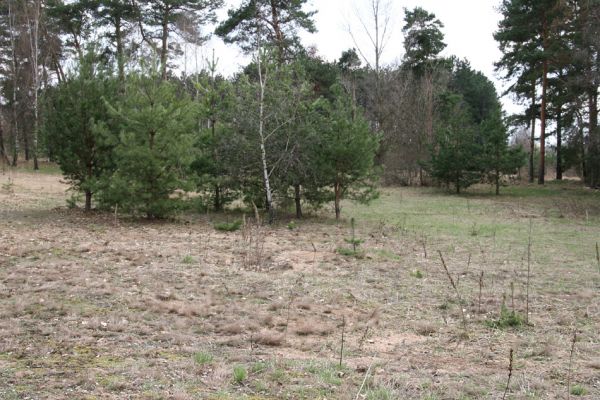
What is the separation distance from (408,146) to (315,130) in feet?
60.9

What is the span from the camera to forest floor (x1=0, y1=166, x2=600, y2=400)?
3969mm

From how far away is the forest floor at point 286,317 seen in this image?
13.0 ft

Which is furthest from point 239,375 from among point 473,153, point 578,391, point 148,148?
point 473,153

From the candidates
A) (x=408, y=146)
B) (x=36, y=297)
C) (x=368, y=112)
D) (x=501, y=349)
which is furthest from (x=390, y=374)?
(x=368, y=112)

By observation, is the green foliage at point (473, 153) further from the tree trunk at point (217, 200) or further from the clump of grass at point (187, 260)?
the clump of grass at point (187, 260)

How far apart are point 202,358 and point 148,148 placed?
31.2ft

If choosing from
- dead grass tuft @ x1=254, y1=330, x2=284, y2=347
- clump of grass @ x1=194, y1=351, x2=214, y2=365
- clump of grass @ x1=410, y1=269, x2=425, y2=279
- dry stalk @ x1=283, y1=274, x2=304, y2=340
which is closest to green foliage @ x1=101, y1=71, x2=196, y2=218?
dry stalk @ x1=283, y1=274, x2=304, y2=340

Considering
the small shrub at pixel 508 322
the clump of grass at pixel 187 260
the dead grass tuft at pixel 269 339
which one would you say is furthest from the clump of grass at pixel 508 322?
the clump of grass at pixel 187 260

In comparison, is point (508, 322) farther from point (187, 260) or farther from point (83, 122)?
point (83, 122)

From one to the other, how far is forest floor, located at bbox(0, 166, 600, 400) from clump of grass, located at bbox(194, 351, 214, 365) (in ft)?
0.08

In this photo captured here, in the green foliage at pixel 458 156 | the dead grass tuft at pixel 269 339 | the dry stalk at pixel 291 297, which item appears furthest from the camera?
the green foliage at pixel 458 156

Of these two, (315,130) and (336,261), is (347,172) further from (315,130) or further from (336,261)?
(336,261)

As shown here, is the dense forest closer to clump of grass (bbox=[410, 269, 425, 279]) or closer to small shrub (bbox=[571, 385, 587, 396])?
clump of grass (bbox=[410, 269, 425, 279])

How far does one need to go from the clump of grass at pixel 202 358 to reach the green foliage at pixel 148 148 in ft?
30.3
